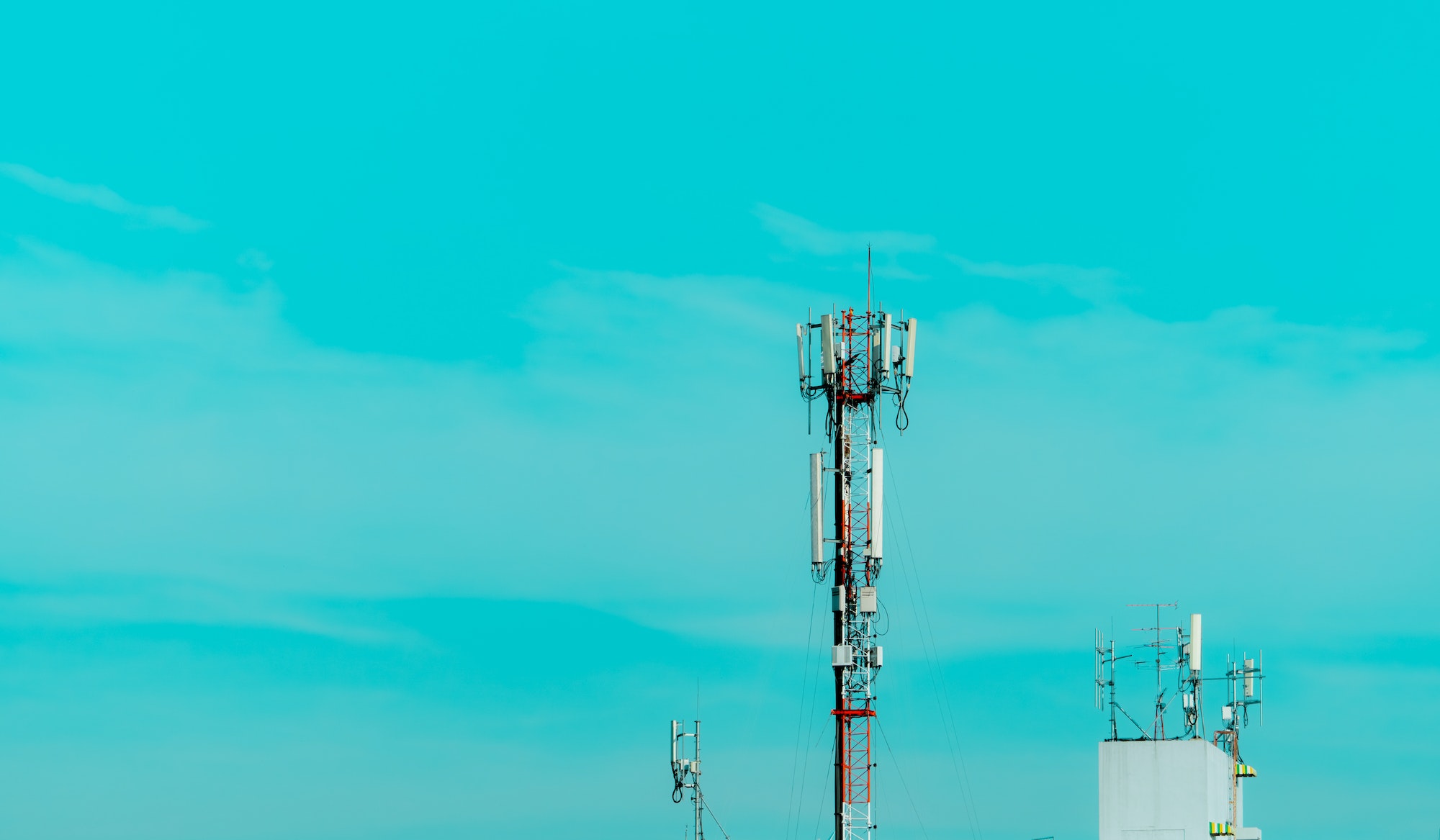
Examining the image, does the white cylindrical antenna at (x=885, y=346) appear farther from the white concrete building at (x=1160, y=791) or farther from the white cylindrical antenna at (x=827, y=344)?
the white concrete building at (x=1160, y=791)

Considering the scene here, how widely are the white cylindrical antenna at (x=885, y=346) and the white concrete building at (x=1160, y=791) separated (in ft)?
62.9

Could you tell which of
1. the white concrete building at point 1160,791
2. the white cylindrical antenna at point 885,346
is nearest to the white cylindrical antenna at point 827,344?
the white cylindrical antenna at point 885,346

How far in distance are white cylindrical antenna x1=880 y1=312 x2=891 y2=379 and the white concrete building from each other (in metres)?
19.2

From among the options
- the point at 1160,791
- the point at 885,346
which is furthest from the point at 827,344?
the point at 1160,791

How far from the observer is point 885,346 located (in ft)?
264

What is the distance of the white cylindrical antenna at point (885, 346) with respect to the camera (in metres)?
80.4

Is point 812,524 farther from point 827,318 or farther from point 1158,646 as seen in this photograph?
point 1158,646

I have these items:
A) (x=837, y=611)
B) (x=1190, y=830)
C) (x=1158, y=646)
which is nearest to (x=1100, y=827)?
(x=1190, y=830)

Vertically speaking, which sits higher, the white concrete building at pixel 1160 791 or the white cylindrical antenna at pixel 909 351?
the white cylindrical antenna at pixel 909 351

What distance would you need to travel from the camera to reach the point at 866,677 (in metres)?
78.4

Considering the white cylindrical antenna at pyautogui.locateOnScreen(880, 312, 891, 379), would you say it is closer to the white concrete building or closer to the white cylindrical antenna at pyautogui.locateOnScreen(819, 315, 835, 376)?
the white cylindrical antenna at pyautogui.locateOnScreen(819, 315, 835, 376)

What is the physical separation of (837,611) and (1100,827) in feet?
53.4

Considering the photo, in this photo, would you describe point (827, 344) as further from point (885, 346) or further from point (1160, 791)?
point (1160, 791)

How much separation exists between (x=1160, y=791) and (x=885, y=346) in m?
22.3
